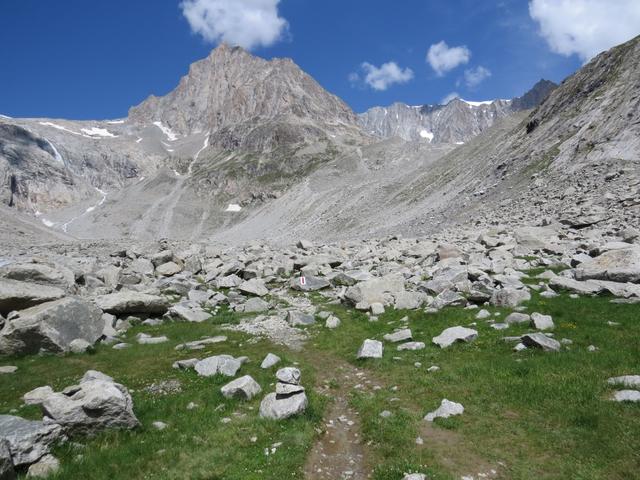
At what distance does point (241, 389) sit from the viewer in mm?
13727

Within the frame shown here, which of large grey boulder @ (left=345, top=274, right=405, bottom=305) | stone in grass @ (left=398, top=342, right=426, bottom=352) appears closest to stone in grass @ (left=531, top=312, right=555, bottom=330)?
stone in grass @ (left=398, top=342, right=426, bottom=352)

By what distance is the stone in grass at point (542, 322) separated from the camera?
54.8 feet

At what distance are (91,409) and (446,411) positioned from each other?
973 cm

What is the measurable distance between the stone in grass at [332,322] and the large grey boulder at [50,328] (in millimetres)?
11414

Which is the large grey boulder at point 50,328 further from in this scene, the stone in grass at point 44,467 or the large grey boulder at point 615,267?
the large grey boulder at point 615,267

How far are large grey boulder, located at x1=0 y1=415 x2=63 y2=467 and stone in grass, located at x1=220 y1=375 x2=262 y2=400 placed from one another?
4.76 meters

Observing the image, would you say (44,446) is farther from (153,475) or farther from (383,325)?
(383,325)

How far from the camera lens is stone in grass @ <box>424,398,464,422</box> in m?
12.0

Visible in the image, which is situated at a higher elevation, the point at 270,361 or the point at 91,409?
the point at 91,409

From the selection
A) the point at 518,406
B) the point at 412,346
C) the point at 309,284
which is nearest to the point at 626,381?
the point at 518,406

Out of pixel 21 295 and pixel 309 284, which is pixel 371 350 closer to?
pixel 309 284

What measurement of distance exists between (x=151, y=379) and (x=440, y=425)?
1057 centimetres

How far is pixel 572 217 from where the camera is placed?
3922 cm

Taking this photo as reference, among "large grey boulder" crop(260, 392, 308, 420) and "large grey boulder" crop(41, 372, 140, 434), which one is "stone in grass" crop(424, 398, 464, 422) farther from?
"large grey boulder" crop(41, 372, 140, 434)
